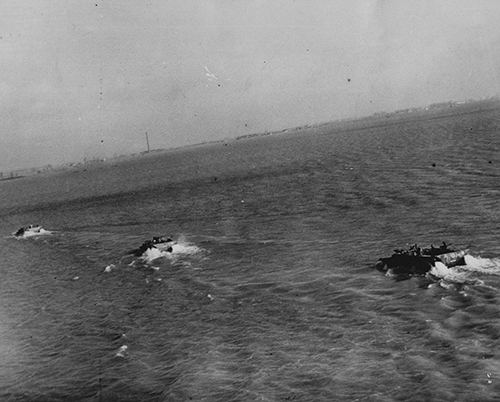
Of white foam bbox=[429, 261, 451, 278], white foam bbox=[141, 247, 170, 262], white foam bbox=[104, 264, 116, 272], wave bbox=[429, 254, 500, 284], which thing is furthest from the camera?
white foam bbox=[141, 247, 170, 262]

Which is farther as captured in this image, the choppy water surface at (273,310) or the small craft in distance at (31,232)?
the small craft in distance at (31,232)

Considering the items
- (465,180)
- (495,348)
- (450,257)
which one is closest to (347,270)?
(450,257)

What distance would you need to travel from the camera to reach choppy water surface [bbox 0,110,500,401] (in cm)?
2769

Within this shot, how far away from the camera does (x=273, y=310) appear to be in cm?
3862

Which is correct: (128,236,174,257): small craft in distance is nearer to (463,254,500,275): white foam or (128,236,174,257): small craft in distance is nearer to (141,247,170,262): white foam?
(141,247,170,262): white foam

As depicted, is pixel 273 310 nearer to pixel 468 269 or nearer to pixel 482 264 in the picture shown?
pixel 468 269

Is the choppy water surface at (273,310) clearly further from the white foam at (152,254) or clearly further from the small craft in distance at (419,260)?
the white foam at (152,254)

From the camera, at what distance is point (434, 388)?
80.5ft

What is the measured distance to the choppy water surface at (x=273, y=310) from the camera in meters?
27.7

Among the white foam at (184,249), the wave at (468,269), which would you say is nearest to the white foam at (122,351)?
the white foam at (184,249)

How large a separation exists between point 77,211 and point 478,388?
129313 millimetres

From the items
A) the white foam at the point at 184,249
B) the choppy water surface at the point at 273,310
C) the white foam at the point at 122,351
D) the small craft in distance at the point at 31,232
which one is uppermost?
the small craft in distance at the point at 31,232

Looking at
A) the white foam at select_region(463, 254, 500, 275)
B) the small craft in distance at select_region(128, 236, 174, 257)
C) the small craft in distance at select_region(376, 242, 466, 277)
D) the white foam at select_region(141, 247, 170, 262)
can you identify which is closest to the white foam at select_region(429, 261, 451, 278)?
the small craft in distance at select_region(376, 242, 466, 277)

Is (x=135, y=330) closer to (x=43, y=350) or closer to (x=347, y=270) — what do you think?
(x=43, y=350)
